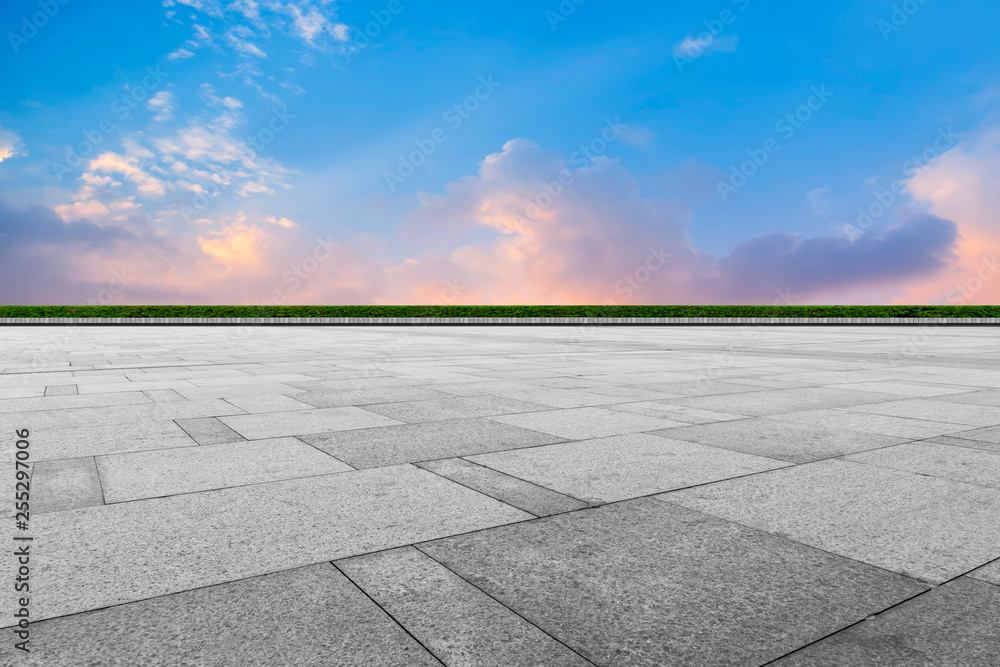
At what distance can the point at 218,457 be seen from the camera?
500 cm

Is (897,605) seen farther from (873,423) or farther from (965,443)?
(873,423)

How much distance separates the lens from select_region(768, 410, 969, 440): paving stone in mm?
5986

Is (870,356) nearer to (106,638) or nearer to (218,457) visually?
(218,457)

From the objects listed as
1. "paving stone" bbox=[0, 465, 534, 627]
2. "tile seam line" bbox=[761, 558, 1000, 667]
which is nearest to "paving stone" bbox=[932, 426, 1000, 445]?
"tile seam line" bbox=[761, 558, 1000, 667]

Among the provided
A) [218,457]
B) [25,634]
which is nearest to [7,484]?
[218,457]

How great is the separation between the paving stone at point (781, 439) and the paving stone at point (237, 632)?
3.71 meters

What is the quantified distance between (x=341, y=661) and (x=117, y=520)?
209cm

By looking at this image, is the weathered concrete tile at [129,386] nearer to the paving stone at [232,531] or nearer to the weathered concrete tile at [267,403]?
the weathered concrete tile at [267,403]

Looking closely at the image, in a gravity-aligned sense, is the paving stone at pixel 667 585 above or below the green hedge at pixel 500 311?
below

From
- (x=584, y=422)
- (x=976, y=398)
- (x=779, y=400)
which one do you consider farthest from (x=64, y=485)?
(x=976, y=398)

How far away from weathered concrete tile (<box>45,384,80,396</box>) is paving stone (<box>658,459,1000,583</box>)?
26.2 feet

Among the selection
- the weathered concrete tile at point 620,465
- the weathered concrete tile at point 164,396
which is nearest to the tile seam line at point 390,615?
the weathered concrete tile at point 620,465

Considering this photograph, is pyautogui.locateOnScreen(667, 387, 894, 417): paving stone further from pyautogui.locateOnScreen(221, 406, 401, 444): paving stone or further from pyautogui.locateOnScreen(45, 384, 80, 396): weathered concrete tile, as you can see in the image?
pyautogui.locateOnScreen(45, 384, 80, 396): weathered concrete tile

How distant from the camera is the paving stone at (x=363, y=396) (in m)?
7.71
